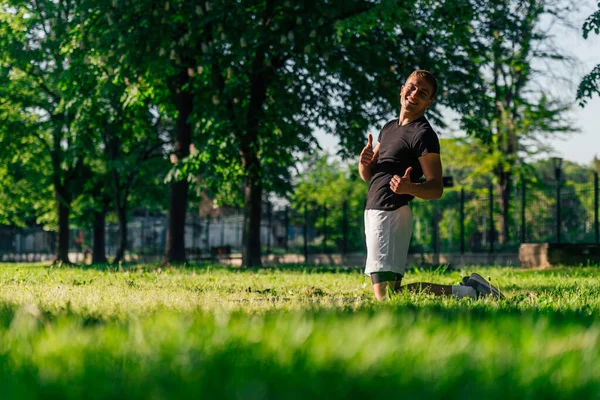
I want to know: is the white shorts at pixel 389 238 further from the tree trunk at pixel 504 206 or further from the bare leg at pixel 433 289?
the tree trunk at pixel 504 206

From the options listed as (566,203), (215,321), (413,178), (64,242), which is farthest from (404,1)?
(64,242)

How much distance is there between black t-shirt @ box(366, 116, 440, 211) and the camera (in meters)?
6.07

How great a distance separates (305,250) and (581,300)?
21216mm

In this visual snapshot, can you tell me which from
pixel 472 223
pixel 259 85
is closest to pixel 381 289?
pixel 259 85

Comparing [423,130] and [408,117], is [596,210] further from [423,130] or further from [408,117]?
[423,130]

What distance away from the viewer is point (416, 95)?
6.28 meters

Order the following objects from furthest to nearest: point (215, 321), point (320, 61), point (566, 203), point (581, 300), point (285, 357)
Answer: point (566, 203), point (320, 61), point (581, 300), point (215, 321), point (285, 357)

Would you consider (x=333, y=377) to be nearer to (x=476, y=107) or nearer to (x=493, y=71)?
(x=476, y=107)

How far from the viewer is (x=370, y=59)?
701 inches

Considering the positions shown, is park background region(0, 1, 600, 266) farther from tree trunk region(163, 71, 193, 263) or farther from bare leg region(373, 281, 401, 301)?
bare leg region(373, 281, 401, 301)

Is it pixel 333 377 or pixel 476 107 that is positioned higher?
pixel 476 107

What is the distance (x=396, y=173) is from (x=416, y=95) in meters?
0.67

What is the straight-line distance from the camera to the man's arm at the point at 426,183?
18.6 feet

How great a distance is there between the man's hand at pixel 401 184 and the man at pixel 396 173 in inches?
11.5
